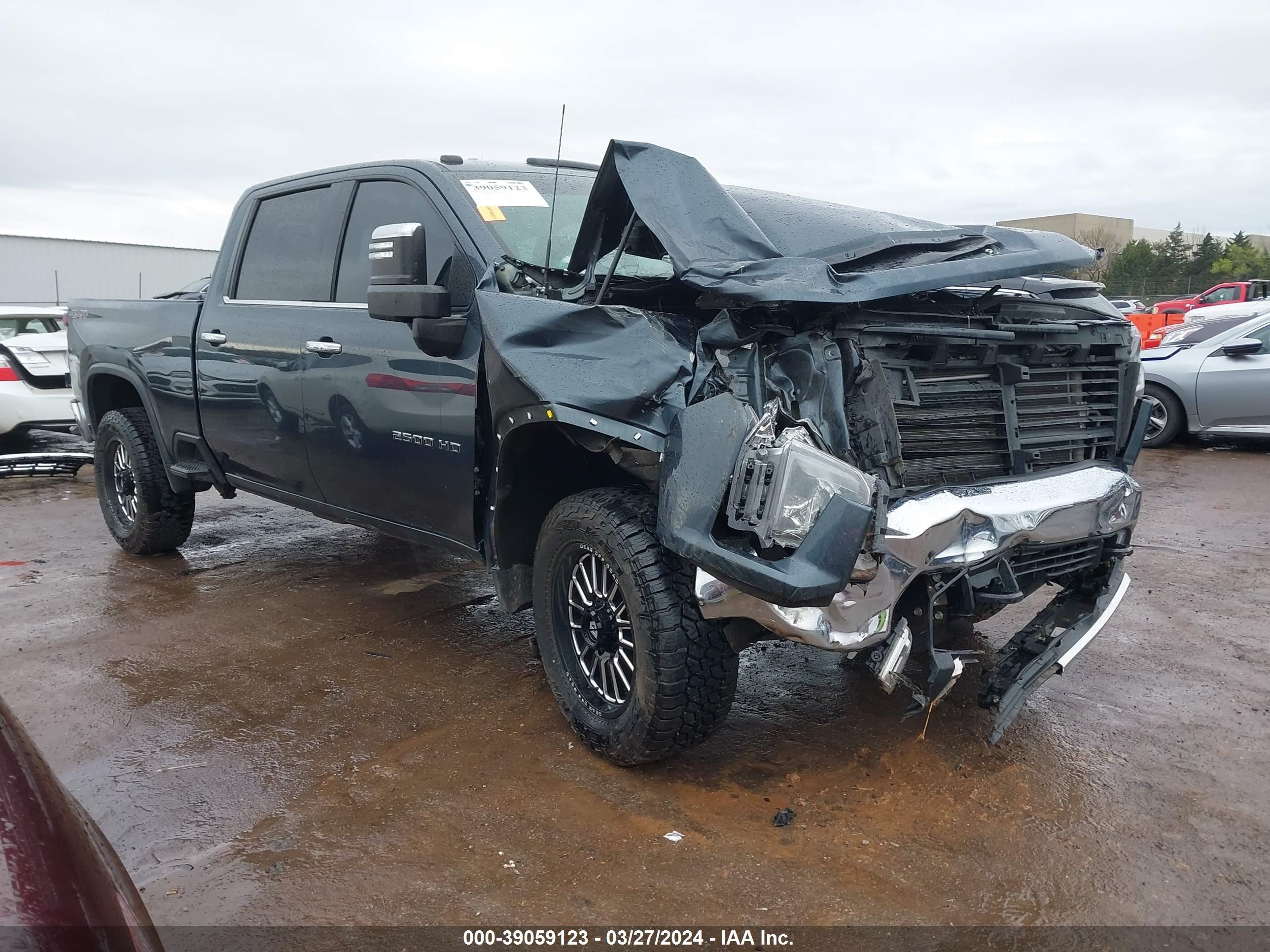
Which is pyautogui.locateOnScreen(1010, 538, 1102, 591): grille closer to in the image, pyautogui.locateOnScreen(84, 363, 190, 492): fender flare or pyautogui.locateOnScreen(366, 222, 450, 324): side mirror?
pyautogui.locateOnScreen(366, 222, 450, 324): side mirror

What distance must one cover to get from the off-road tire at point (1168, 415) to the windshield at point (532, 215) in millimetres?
7526

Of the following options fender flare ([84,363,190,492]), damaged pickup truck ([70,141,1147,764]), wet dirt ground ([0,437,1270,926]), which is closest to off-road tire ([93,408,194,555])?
fender flare ([84,363,190,492])

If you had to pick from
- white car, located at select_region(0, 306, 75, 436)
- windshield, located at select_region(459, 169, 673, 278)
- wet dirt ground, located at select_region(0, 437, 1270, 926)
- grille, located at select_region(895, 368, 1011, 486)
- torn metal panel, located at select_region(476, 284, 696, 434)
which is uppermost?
windshield, located at select_region(459, 169, 673, 278)

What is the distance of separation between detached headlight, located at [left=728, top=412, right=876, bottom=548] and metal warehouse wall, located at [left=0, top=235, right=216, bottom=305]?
96.3ft

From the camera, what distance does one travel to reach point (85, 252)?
1239 inches

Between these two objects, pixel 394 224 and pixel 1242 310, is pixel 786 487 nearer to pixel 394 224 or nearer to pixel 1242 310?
pixel 394 224

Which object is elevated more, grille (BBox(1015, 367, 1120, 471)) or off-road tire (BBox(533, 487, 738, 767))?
grille (BBox(1015, 367, 1120, 471))

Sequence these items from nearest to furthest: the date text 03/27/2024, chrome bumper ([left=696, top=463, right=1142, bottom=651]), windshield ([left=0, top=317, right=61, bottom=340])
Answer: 1. the date text 03/27/2024
2. chrome bumper ([left=696, top=463, right=1142, bottom=651])
3. windshield ([left=0, top=317, right=61, bottom=340])

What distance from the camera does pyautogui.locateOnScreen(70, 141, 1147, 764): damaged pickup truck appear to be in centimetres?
271

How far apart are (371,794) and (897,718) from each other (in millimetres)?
1791

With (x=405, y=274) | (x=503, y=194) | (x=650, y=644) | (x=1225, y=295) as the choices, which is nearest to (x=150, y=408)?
(x=503, y=194)

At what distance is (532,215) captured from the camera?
3863 mm

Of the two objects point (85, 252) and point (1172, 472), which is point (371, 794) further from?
point (85, 252)

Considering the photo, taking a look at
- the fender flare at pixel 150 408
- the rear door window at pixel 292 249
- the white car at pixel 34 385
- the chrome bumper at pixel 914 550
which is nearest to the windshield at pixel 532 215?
the rear door window at pixel 292 249
